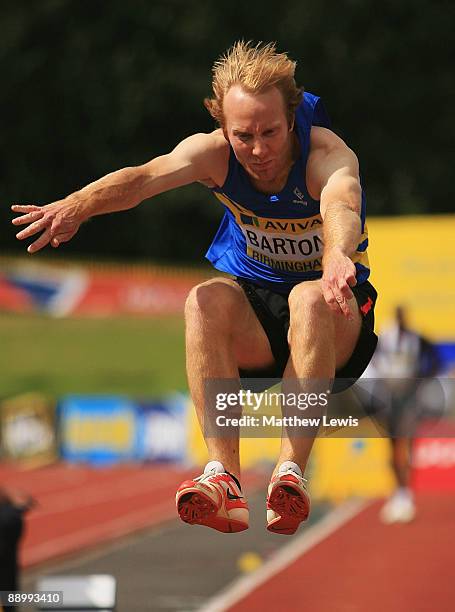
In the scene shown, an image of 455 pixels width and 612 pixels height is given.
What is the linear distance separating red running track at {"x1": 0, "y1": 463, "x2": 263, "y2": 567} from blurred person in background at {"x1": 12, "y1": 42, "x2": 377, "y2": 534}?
849 centimetres

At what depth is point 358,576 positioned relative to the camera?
44.6ft

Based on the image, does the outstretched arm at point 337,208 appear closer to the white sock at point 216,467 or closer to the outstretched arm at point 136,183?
the outstretched arm at point 136,183

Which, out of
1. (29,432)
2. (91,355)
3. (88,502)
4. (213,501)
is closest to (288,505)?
(213,501)

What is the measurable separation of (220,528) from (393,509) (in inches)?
407

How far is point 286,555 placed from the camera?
14727 mm

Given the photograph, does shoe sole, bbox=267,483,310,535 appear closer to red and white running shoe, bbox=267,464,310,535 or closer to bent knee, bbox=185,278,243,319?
red and white running shoe, bbox=267,464,310,535

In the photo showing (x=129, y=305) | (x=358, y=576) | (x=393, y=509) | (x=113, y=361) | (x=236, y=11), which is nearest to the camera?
(x=358, y=576)

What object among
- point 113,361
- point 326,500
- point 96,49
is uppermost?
point 96,49

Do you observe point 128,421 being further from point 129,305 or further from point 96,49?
point 96,49

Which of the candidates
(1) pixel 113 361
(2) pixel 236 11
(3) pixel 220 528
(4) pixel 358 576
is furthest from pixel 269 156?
(2) pixel 236 11

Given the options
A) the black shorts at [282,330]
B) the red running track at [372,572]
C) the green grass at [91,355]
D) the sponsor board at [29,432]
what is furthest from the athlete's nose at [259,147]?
the green grass at [91,355]

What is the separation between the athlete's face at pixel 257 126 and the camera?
5.11m

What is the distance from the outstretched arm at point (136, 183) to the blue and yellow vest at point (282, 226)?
4.7 inches

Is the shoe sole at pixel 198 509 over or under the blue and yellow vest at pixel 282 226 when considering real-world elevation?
under
